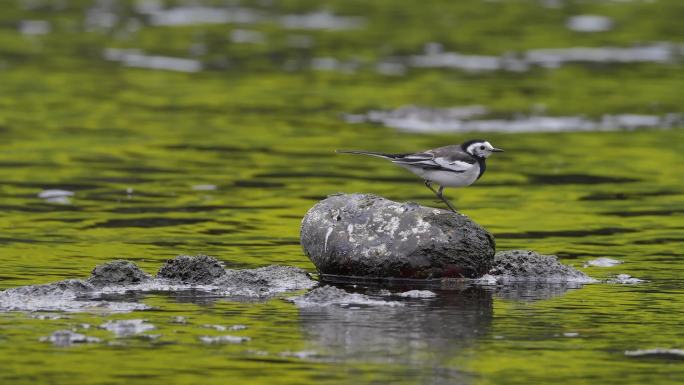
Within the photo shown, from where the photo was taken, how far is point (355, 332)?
10539 mm

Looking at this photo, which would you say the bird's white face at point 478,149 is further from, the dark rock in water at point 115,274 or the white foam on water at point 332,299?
the dark rock in water at point 115,274

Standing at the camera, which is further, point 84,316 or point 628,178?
point 628,178

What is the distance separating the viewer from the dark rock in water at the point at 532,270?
13.2 m

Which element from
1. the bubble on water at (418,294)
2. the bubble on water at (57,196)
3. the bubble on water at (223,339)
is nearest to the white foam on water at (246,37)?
the bubble on water at (57,196)

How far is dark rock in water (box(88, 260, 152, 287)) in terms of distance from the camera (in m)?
12.1

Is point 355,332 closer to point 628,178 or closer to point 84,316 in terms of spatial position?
point 84,316

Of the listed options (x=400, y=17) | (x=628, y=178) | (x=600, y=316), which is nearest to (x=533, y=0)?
(x=400, y=17)

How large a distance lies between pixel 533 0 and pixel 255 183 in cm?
2771

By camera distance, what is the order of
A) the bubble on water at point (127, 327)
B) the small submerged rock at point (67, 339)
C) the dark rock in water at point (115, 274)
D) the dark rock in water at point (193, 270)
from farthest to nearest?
the dark rock in water at point (193, 270), the dark rock in water at point (115, 274), the bubble on water at point (127, 327), the small submerged rock at point (67, 339)

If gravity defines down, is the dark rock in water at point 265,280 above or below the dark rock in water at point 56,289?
below

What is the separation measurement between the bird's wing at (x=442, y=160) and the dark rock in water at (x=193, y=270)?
211cm

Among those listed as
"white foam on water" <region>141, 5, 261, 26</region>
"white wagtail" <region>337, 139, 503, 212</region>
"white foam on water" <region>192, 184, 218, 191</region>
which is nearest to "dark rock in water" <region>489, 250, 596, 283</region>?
"white wagtail" <region>337, 139, 503, 212</region>

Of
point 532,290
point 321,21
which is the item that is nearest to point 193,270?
point 532,290

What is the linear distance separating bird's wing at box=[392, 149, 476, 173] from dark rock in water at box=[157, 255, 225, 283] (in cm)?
211
